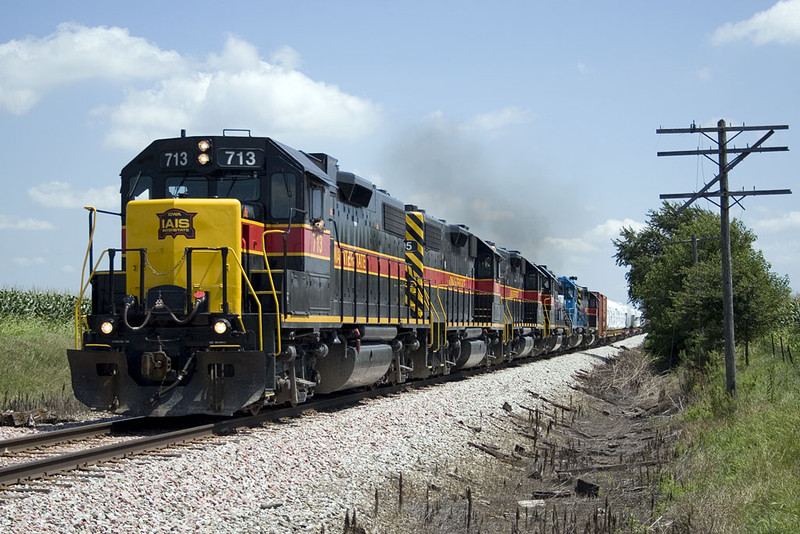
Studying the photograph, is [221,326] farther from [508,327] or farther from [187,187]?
[508,327]

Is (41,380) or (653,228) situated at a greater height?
(653,228)

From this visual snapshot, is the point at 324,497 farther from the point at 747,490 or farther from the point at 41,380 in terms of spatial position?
the point at 41,380

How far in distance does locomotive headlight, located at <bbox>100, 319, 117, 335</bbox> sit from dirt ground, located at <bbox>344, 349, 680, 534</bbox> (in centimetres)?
429

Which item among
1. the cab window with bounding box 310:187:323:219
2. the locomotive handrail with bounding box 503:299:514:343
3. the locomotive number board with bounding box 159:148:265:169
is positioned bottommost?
the locomotive handrail with bounding box 503:299:514:343

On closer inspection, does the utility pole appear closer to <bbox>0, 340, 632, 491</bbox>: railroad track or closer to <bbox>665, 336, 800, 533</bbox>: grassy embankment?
<bbox>665, 336, 800, 533</bbox>: grassy embankment

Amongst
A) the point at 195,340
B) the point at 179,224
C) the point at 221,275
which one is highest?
the point at 179,224

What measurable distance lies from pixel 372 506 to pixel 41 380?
400 inches

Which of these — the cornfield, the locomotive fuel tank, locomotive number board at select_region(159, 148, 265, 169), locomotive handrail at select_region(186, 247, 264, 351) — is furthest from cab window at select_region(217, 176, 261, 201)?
the cornfield

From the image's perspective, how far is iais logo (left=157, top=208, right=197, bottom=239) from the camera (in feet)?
35.0

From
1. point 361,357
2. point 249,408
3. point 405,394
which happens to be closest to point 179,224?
point 249,408

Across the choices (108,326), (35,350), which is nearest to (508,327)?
(35,350)

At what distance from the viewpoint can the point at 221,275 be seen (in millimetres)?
10578

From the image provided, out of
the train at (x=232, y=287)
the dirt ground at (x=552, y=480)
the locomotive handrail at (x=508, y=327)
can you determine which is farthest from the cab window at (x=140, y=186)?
the locomotive handrail at (x=508, y=327)

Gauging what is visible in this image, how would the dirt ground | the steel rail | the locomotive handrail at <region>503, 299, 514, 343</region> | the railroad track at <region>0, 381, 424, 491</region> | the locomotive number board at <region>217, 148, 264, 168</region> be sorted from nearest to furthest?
the railroad track at <region>0, 381, 424, 491</region>
the dirt ground
the steel rail
the locomotive number board at <region>217, 148, 264, 168</region>
the locomotive handrail at <region>503, 299, 514, 343</region>
